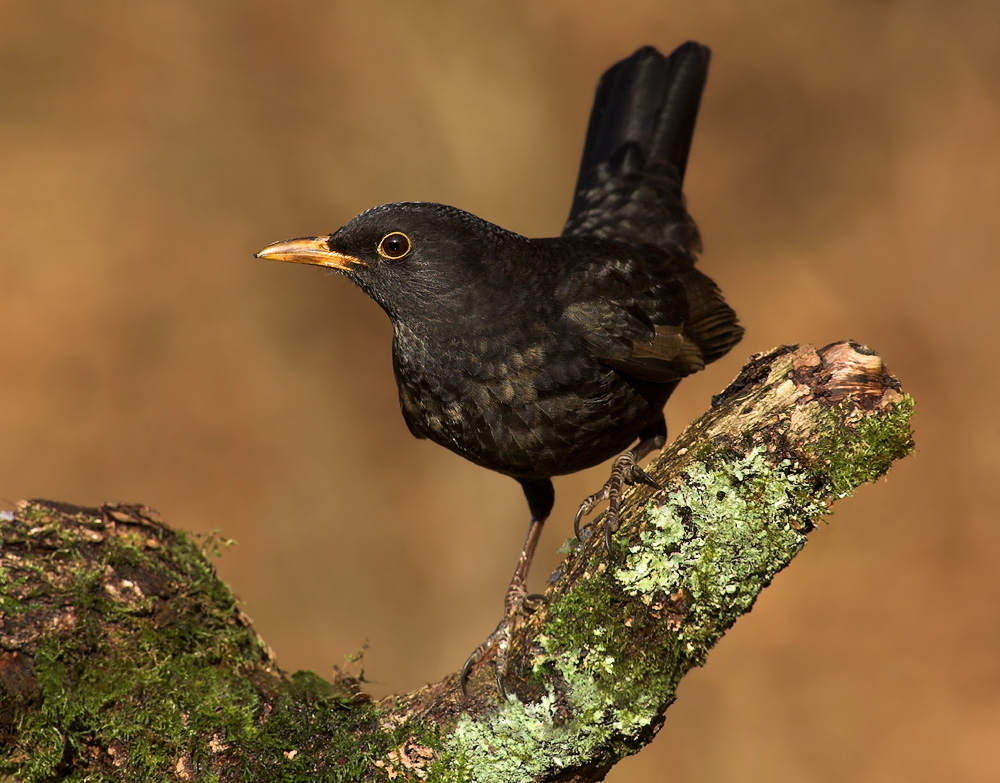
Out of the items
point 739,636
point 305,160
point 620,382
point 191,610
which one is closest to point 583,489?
point 739,636

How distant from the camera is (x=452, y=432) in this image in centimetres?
380

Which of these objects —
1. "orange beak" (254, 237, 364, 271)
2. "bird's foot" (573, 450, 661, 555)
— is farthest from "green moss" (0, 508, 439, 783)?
"orange beak" (254, 237, 364, 271)

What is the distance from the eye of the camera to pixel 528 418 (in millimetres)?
3660

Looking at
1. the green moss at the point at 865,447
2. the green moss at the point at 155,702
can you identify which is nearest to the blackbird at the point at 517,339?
the green moss at the point at 155,702

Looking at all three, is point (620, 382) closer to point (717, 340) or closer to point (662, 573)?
point (717, 340)

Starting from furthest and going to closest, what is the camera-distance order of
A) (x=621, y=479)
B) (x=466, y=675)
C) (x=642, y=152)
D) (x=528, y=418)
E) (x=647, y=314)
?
1. (x=642, y=152)
2. (x=647, y=314)
3. (x=621, y=479)
4. (x=528, y=418)
5. (x=466, y=675)

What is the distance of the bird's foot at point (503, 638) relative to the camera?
3116 mm

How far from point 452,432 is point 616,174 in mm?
2604

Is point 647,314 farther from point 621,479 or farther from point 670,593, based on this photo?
point 670,593

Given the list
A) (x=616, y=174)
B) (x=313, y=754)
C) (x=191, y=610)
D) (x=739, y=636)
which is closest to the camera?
(x=313, y=754)

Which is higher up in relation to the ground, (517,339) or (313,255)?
(313,255)

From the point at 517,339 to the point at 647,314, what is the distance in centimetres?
74

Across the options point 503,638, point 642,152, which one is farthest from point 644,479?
point 642,152

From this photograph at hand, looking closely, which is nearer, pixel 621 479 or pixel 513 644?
pixel 513 644
